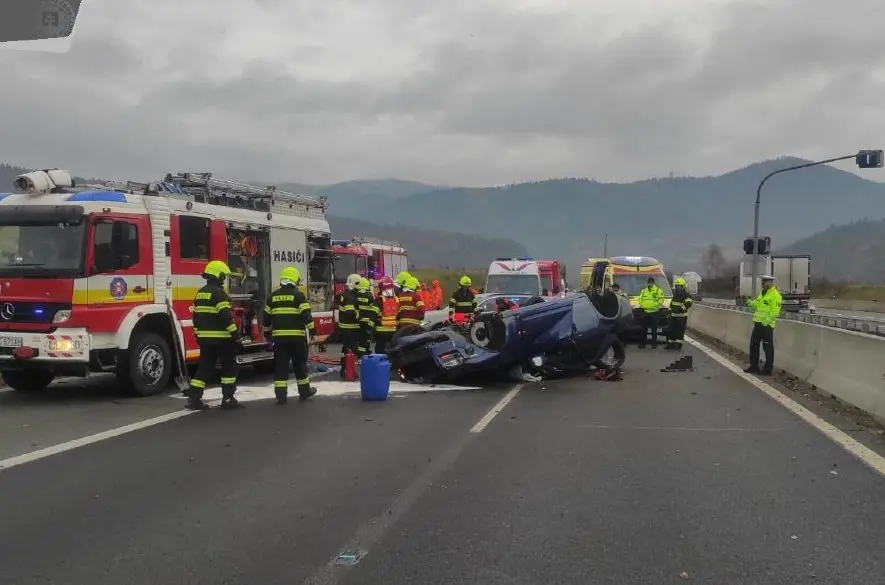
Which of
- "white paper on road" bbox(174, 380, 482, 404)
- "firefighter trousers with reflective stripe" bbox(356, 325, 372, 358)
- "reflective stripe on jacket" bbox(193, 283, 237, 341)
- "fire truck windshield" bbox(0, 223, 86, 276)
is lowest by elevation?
"white paper on road" bbox(174, 380, 482, 404)

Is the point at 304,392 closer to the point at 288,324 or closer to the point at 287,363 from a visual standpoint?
the point at 287,363

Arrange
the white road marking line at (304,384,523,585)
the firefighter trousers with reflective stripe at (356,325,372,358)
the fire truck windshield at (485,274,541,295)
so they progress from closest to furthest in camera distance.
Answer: the white road marking line at (304,384,523,585) → the firefighter trousers with reflective stripe at (356,325,372,358) → the fire truck windshield at (485,274,541,295)

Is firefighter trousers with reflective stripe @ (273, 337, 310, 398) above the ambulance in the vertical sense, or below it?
below

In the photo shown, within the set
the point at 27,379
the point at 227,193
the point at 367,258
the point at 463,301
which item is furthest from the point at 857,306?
the point at 27,379

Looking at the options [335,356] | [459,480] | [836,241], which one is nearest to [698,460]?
[459,480]

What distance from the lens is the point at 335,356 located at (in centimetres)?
1633

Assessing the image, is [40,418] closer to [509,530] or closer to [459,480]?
[459,480]

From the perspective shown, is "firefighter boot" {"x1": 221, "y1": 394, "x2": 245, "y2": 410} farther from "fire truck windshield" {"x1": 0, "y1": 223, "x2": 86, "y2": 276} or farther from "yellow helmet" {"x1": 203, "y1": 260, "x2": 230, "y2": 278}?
"fire truck windshield" {"x1": 0, "y1": 223, "x2": 86, "y2": 276}

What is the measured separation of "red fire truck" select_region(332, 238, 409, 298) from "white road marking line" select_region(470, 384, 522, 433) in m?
10.1

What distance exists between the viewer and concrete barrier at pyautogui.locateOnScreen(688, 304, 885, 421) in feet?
29.0

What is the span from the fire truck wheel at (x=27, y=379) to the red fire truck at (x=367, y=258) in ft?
32.2

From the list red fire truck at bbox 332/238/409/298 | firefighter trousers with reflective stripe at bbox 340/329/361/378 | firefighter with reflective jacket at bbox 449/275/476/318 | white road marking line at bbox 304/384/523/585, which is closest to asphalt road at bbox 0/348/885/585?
white road marking line at bbox 304/384/523/585

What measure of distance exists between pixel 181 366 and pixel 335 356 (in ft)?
18.3

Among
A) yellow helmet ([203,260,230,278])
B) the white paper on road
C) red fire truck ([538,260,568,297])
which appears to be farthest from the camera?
red fire truck ([538,260,568,297])
